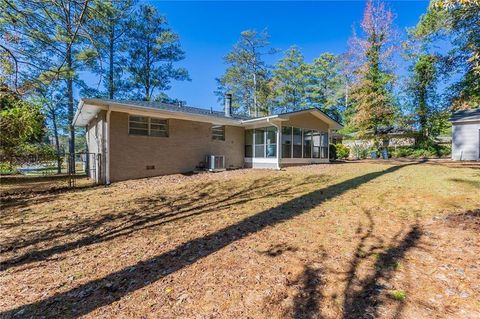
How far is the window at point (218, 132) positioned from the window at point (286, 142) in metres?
3.59

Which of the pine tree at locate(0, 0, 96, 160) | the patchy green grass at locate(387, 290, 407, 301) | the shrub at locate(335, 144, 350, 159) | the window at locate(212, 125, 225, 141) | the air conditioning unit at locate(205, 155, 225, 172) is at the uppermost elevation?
the pine tree at locate(0, 0, 96, 160)

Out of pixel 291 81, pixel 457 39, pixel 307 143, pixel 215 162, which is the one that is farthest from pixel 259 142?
pixel 291 81

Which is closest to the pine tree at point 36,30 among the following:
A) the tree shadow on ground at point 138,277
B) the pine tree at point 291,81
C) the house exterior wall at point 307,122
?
the tree shadow on ground at point 138,277

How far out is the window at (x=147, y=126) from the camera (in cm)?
1051

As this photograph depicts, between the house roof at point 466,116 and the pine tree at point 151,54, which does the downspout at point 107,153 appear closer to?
the pine tree at point 151,54

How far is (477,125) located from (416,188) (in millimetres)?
14918

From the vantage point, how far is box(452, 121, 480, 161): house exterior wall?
637 inches

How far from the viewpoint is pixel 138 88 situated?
22.5 meters

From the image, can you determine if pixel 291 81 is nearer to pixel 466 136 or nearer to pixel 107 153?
pixel 466 136

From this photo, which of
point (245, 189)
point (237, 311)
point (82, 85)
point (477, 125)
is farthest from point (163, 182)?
point (477, 125)

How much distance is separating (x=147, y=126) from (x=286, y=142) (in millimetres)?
7771

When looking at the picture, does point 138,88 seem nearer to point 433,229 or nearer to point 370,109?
point 370,109

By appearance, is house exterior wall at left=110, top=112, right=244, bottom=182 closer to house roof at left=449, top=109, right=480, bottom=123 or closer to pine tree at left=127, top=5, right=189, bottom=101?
pine tree at left=127, top=5, right=189, bottom=101

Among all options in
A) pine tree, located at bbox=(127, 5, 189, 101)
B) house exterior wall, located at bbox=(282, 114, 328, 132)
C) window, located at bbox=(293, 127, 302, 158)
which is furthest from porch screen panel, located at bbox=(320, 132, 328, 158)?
pine tree, located at bbox=(127, 5, 189, 101)
